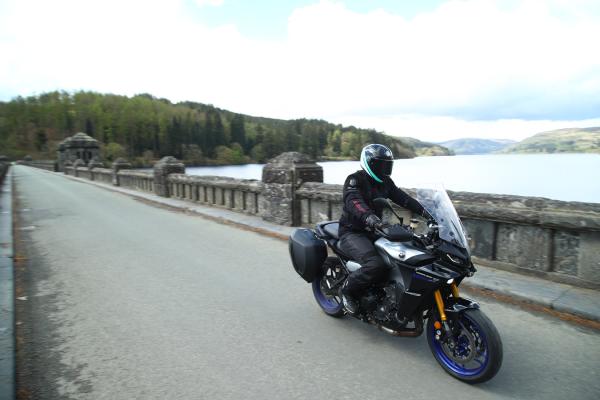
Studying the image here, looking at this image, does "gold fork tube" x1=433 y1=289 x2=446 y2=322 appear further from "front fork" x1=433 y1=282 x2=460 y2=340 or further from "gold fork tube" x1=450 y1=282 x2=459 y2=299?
"gold fork tube" x1=450 y1=282 x2=459 y2=299

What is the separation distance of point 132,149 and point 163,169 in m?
93.4

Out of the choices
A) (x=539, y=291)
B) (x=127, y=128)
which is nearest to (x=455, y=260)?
(x=539, y=291)

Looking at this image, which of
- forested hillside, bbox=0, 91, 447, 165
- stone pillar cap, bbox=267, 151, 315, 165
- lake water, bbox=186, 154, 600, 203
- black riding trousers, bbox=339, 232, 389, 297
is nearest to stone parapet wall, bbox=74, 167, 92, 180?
lake water, bbox=186, 154, 600, 203

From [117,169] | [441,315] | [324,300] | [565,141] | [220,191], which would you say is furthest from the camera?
[565,141]

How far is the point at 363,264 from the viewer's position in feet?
11.1

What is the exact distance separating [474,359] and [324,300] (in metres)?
1.76

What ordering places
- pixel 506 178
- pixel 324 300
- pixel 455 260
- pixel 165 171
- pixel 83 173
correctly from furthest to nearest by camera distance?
pixel 83 173 < pixel 165 171 < pixel 506 178 < pixel 324 300 < pixel 455 260

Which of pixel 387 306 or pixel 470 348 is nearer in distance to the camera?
pixel 470 348

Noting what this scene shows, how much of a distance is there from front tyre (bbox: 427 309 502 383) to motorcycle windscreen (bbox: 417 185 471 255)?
51 centimetres

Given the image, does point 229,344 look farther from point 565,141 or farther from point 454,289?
point 565,141

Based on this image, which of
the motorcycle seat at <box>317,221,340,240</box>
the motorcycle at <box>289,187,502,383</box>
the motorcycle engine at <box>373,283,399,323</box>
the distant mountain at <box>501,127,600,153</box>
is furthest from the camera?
the distant mountain at <box>501,127,600,153</box>

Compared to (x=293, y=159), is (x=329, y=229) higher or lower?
lower

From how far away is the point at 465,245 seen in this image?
2836 millimetres

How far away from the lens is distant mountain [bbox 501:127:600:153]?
928 inches
